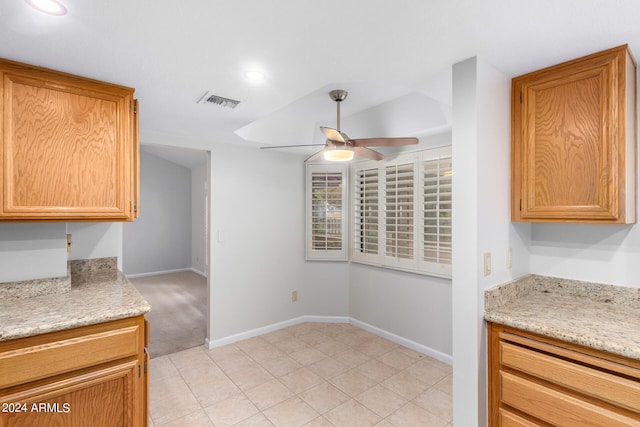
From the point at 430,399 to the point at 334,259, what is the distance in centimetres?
199

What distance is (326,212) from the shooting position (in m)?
4.14

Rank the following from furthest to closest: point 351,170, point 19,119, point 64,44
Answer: point 351,170 < point 19,119 < point 64,44

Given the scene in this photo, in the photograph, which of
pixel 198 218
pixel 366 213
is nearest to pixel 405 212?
pixel 366 213

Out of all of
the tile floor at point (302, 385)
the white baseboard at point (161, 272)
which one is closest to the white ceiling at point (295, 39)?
the tile floor at point (302, 385)

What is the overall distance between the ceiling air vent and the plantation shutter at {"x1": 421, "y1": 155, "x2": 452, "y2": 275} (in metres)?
1.95

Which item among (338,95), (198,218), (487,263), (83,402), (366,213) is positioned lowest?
(83,402)

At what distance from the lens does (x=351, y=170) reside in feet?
13.2

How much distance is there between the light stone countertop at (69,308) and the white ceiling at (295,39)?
1297 millimetres

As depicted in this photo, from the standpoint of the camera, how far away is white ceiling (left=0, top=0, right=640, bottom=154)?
1245 millimetres

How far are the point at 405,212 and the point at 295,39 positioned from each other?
2339 mm

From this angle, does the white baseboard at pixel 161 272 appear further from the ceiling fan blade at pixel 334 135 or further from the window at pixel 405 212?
the ceiling fan blade at pixel 334 135

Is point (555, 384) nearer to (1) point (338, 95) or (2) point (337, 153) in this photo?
(2) point (337, 153)

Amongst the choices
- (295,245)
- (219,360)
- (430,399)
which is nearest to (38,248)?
(219,360)

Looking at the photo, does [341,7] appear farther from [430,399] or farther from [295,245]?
[295,245]
